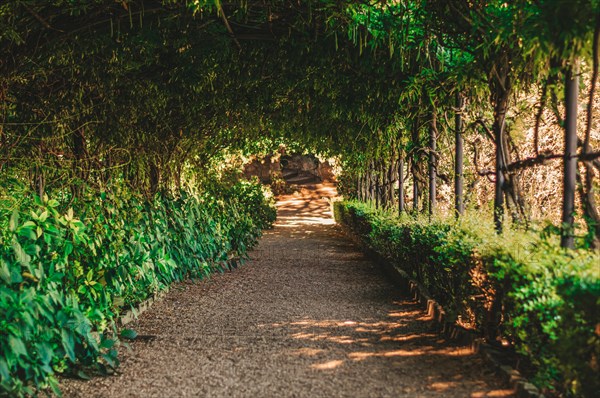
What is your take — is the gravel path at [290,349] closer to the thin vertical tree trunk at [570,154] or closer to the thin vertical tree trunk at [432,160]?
the thin vertical tree trunk at [570,154]

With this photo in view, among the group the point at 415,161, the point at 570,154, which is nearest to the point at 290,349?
the point at 570,154

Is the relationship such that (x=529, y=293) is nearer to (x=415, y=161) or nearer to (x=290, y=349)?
(x=290, y=349)

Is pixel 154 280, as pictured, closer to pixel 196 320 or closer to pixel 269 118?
pixel 196 320

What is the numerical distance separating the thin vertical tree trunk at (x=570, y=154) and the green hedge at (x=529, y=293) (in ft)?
0.60

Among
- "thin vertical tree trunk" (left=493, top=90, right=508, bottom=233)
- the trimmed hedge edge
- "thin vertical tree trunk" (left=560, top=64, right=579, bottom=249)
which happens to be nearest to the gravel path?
the trimmed hedge edge

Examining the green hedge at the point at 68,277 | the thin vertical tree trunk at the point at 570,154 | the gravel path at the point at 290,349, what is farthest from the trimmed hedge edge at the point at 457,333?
the green hedge at the point at 68,277

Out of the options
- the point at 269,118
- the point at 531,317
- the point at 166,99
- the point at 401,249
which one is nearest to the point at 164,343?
the point at 531,317

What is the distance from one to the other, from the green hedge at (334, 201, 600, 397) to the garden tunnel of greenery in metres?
0.02

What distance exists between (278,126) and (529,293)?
971cm

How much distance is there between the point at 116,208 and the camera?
610 centimetres

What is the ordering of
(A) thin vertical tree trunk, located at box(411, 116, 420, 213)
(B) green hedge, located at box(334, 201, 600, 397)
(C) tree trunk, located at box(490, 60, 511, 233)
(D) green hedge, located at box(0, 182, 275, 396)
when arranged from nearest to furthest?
(B) green hedge, located at box(334, 201, 600, 397) < (D) green hedge, located at box(0, 182, 275, 396) < (C) tree trunk, located at box(490, 60, 511, 233) < (A) thin vertical tree trunk, located at box(411, 116, 420, 213)

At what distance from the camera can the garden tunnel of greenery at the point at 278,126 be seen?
3.48 meters

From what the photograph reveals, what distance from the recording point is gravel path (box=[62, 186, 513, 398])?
384 centimetres

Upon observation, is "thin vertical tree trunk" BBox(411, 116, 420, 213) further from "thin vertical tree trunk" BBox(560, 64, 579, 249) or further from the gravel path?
"thin vertical tree trunk" BBox(560, 64, 579, 249)
